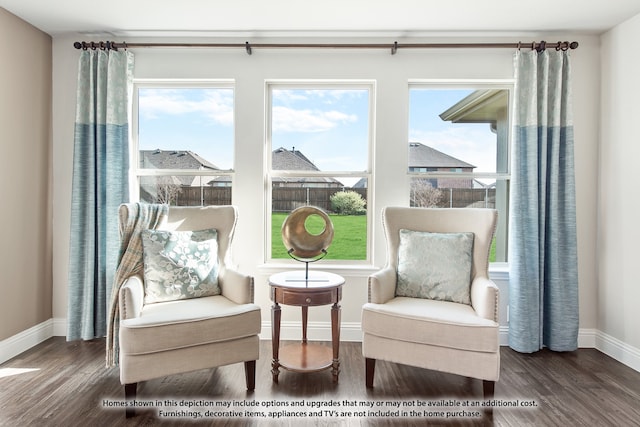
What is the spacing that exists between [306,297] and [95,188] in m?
1.92

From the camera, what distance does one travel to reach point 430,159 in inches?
131

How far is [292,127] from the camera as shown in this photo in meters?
3.36

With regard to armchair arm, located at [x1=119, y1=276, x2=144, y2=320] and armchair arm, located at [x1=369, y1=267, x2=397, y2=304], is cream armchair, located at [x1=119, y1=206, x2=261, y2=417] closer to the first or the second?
armchair arm, located at [x1=119, y1=276, x2=144, y2=320]

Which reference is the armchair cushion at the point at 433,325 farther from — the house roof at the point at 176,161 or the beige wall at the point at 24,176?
the beige wall at the point at 24,176

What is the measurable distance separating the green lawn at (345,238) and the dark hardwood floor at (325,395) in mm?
855

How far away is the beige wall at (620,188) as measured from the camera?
2.80 meters

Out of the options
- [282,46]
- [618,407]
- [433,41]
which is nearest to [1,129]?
[282,46]

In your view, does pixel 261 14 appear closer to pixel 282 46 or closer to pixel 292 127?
pixel 282 46

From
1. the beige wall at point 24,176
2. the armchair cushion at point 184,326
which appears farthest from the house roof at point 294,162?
the beige wall at point 24,176

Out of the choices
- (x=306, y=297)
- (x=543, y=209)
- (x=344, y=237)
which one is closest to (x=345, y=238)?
(x=344, y=237)

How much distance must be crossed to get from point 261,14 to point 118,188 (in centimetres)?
169

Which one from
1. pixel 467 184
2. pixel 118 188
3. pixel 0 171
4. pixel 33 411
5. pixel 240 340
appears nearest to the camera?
pixel 33 411

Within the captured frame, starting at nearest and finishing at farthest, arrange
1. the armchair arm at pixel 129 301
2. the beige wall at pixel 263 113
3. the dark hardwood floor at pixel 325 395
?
the dark hardwood floor at pixel 325 395 < the armchair arm at pixel 129 301 < the beige wall at pixel 263 113

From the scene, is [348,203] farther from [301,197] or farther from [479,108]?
[479,108]
